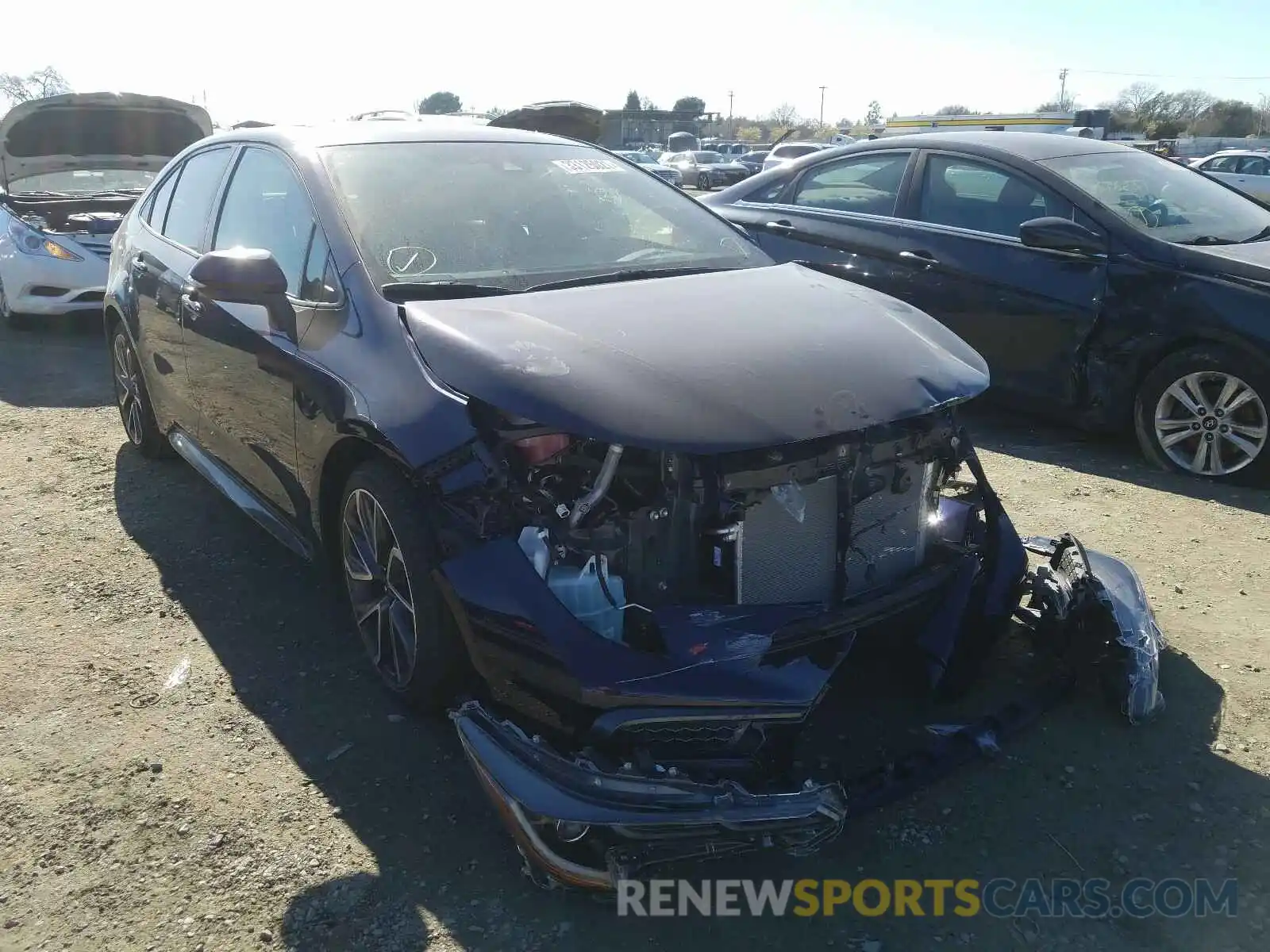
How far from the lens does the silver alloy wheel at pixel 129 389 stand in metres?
5.24

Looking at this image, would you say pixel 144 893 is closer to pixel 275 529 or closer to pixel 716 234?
pixel 275 529

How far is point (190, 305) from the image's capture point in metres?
4.09

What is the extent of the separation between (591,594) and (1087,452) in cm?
402

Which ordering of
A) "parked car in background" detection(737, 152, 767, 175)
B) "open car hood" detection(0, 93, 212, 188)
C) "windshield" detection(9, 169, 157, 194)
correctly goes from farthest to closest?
"parked car in background" detection(737, 152, 767, 175), "windshield" detection(9, 169, 157, 194), "open car hood" detection(0, 93, 212, 188)

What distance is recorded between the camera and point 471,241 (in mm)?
3352

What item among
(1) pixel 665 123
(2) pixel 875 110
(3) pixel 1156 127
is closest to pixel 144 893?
(3) pixel 1156 127

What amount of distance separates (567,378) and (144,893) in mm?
1594

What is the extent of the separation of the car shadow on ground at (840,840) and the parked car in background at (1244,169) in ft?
68.7

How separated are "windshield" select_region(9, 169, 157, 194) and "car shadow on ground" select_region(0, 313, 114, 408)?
3.90 ft

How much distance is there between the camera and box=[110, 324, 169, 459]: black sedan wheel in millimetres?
5191

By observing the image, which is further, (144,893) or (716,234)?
(716,234)

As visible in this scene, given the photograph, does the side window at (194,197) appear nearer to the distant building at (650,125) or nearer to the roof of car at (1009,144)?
the roof of car at (1009,144)

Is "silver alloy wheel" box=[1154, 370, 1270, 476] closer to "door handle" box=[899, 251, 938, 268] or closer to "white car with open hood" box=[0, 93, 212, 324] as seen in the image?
"door handle" box=[899, 251, 938, 268]

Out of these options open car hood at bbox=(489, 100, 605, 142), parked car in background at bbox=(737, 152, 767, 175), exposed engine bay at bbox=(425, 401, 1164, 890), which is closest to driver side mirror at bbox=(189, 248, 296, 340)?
exposed engine bay at bbox=(425, 401, 1164, 890)
